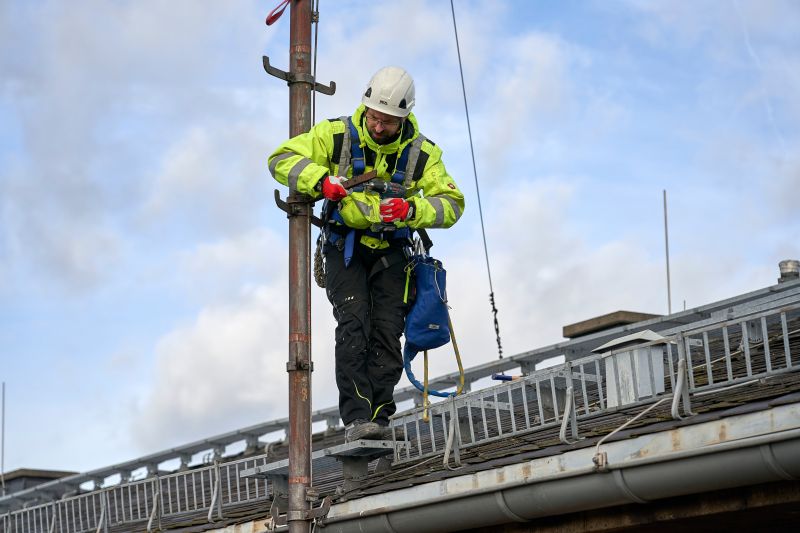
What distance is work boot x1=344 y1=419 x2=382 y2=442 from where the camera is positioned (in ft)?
29.2

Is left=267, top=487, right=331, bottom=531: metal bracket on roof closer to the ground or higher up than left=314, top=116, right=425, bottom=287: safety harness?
closer to the ground

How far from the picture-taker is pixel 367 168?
9078 millimetres

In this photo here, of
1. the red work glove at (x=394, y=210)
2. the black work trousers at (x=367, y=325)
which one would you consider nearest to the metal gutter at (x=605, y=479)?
the black work trousers at (x=367, y=325)

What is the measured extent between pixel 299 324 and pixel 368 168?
144 cm

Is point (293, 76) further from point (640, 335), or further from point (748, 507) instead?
point (748, 507)

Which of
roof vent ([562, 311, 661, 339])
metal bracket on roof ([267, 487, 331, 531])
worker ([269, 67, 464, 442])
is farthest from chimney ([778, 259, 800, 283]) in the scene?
metal bracket on roof ([267, 487, 331, 531])

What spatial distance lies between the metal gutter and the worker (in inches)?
48.0

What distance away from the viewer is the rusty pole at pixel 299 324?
8.05m

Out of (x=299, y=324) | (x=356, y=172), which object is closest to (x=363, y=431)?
(x=299, y=324)

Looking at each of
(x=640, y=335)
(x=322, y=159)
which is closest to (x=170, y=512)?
(x=322, y=159)

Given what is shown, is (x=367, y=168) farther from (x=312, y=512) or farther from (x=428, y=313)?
(x=312, y=512)

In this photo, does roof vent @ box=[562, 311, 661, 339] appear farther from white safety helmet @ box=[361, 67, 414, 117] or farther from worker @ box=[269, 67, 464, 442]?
white safety helmet @ box=[361, 67, 414, 117]

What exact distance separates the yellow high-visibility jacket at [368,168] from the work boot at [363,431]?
1.27 meters

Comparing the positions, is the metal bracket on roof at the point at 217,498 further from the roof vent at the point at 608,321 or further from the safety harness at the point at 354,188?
the roof vent at the point at 608,321
